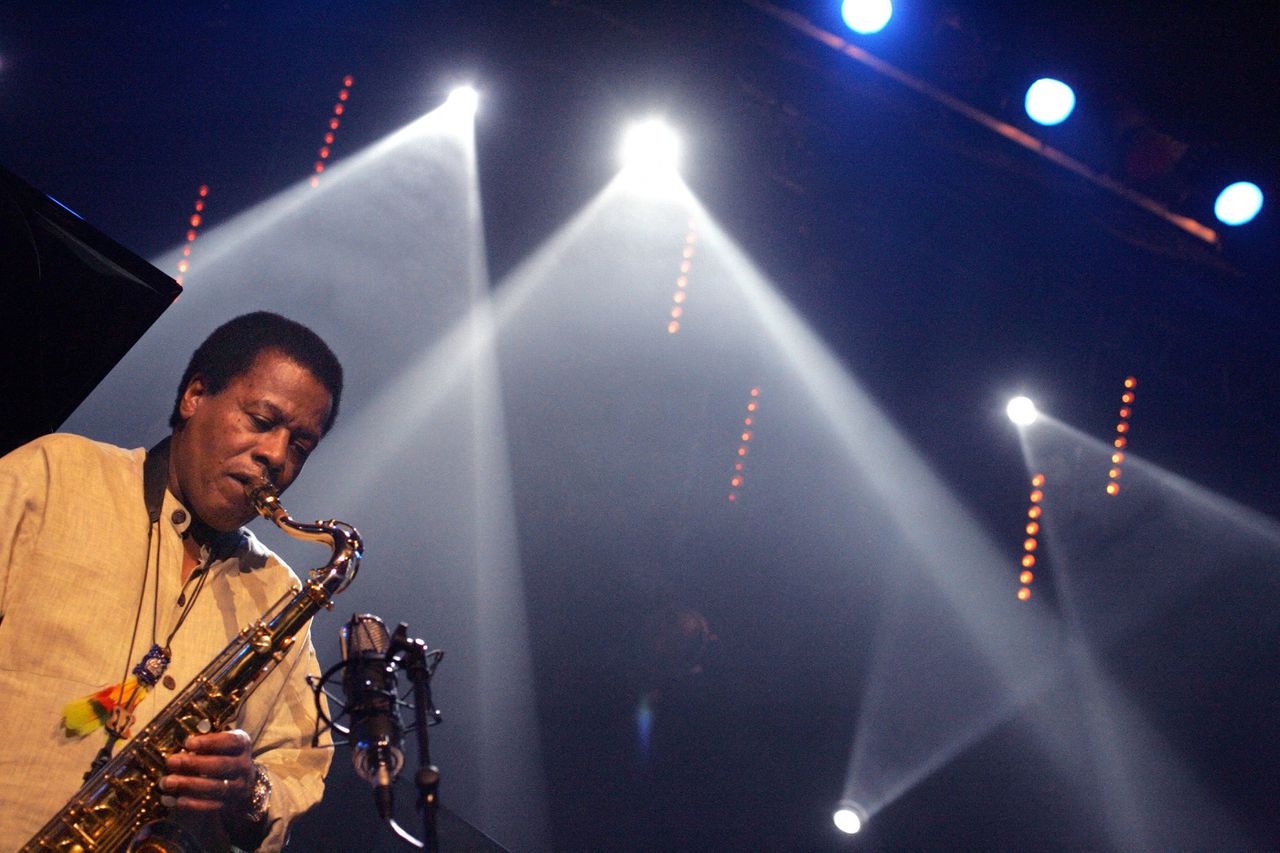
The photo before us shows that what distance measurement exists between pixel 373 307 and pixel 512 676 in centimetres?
204

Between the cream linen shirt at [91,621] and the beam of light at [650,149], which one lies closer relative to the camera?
the cream linen shirt at [91,621]

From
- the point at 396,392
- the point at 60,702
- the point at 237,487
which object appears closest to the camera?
the point at 60,702

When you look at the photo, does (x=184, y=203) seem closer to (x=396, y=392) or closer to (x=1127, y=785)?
(x=396, y=392)

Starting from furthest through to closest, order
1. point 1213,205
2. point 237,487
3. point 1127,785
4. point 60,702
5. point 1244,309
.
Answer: point 1127,785, point 1244,309, point 1213,205, point 237,487, point 60,702

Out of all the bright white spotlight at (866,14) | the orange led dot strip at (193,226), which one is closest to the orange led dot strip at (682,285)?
the bright white spotlight at (866,14)

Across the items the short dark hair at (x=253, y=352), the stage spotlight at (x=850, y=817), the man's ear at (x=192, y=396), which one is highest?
the stage spotlight at (x=850, y=817)

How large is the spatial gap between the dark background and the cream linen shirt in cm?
191

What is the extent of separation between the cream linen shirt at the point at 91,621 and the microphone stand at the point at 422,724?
0.69 m

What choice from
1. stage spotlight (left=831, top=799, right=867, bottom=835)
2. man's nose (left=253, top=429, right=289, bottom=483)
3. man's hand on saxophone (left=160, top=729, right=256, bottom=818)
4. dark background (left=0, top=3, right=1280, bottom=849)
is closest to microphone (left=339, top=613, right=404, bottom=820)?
man's hand on saxophone (left=160, top=729, right=256, bottom=818)

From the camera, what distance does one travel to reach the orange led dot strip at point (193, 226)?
466cm

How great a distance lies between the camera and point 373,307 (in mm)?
5062

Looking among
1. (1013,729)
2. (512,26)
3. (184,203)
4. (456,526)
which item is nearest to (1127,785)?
(1013,729)

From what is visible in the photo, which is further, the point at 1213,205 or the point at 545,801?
the point at 545,801

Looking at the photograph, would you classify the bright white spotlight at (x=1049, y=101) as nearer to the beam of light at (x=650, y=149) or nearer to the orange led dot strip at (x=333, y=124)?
the beam of light at (x=650, y=149)
